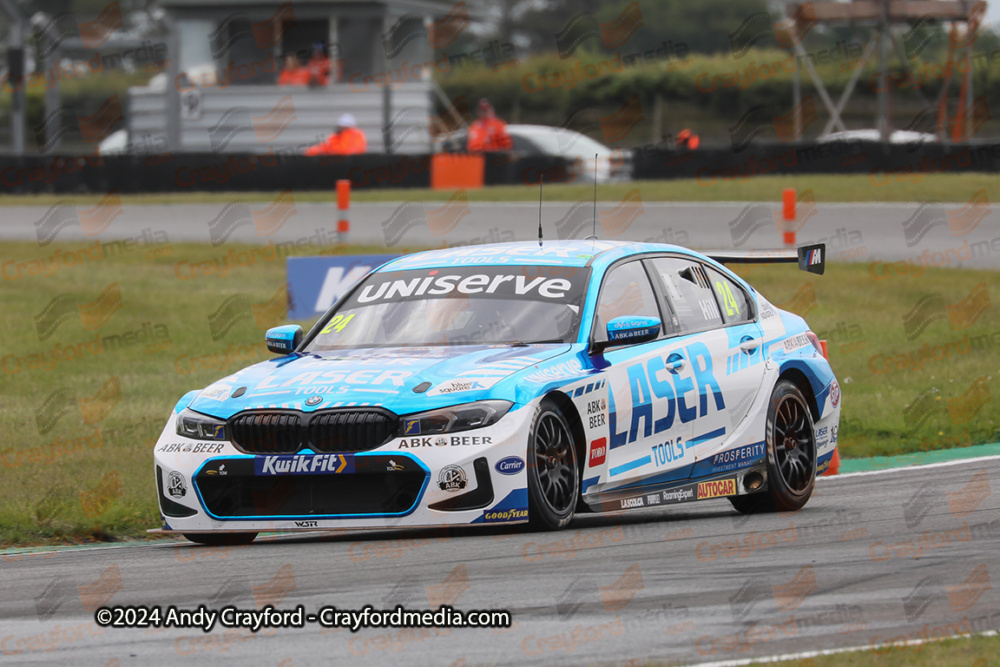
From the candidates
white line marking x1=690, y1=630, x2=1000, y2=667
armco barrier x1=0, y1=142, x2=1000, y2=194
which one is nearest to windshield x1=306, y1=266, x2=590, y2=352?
white line marking x1=690, y1=630, x2=1000, y2=667

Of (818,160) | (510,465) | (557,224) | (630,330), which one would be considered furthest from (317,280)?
(818,160)

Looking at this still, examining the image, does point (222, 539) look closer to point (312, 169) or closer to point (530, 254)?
point (530, 254)

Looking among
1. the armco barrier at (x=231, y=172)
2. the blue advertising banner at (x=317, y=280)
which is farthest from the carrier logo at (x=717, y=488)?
the armco barrier at (x=231, y=172)

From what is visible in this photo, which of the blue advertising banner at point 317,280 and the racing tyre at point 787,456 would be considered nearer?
the racing tyre at point 787,456

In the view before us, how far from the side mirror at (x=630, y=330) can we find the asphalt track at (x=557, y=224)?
43.6ft

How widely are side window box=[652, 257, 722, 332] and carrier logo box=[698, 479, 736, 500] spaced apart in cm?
84

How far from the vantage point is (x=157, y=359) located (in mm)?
16984

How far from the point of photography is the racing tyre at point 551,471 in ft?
24.5

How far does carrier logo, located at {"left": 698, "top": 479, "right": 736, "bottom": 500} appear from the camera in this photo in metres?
8.69

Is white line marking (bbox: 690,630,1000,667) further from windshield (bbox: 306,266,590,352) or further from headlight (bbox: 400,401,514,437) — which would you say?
windshield (bbox: 306,266,590,352)

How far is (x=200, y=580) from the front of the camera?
6750mm

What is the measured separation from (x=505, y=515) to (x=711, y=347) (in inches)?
81.8

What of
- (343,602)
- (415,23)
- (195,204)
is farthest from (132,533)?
(415,23)

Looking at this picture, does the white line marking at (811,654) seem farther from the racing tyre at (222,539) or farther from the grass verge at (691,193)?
the grass verge at (691,193)
